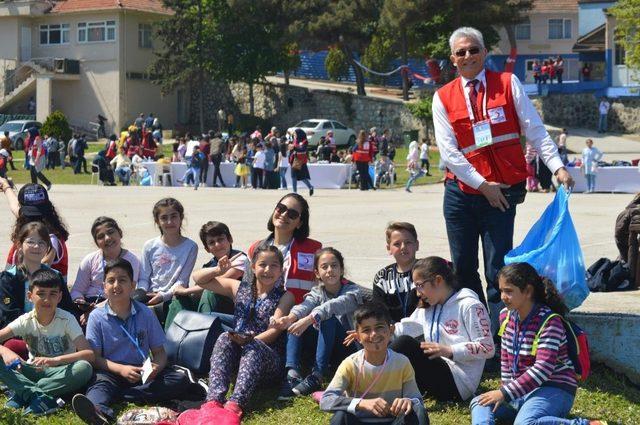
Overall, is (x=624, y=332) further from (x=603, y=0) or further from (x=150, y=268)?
(x=603, y=0)

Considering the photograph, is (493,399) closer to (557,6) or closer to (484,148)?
(484,148)

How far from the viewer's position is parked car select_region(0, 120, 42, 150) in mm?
56781

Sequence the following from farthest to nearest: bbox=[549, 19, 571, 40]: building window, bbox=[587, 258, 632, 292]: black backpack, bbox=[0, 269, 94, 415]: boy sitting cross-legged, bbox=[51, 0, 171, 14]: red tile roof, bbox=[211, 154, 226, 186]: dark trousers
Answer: bbox=[549, 19, 571, 40]: building window < bbox=[51, 0, 171, 14]: red tile roof < bbox=[211, 154, 226, 186]: dark trousers < bbox=[587, 258, 632, 292]: black backpack < bbox=[0, 269, 94, 415]: boy sitting cross-legged

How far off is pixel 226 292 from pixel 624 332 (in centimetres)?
292

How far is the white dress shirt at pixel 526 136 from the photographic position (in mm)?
7332

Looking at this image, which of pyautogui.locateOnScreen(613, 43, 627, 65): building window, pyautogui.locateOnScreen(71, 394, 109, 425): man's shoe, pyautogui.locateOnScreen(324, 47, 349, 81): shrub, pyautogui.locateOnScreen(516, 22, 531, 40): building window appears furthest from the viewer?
pyautogui.locateOnScreen(516, 22, 531, 40): building window

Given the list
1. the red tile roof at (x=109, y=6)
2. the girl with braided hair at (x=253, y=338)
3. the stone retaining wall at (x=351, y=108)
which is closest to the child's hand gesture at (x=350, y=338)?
the girl with braided hair at (x=253, y=338)

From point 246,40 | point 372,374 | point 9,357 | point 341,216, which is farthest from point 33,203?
point 246,40

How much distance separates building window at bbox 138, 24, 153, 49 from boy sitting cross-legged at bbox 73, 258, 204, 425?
6004 centimetres

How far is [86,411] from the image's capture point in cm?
710

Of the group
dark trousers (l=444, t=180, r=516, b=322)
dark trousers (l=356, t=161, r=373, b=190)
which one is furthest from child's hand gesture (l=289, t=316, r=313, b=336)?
dark trousers (l=356, t=161, r=373, b=190)

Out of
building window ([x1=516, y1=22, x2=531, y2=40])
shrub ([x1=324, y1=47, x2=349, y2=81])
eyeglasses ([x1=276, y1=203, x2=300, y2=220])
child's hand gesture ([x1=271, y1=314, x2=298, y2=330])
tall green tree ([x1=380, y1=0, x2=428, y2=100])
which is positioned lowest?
child's hand gesture ([x1=271, y1=314, x2=298, y2=330])

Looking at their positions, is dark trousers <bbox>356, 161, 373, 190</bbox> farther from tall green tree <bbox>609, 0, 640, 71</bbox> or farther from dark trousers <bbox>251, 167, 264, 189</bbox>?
tall green tree <bbox>609, 0, 640, 71</bbox>

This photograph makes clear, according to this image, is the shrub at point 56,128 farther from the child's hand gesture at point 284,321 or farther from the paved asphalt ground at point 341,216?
the child's hand gesture at point 284,321
